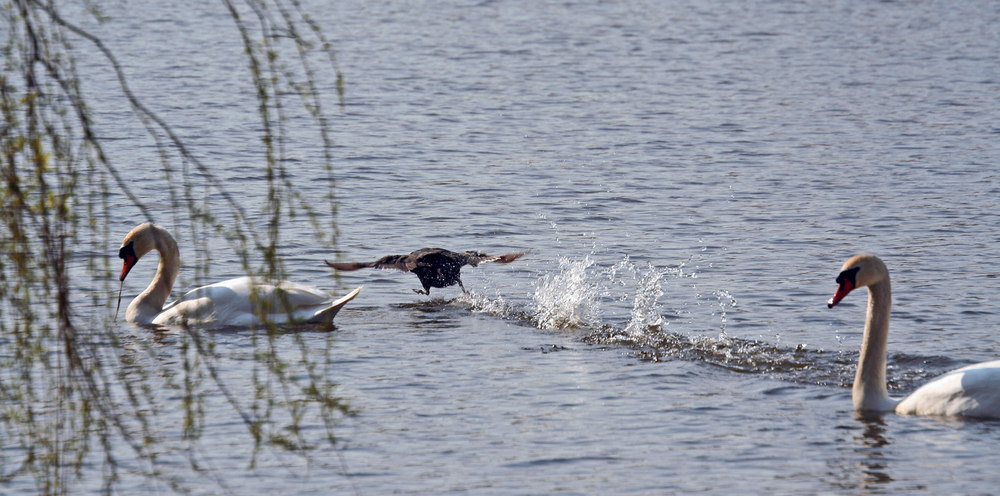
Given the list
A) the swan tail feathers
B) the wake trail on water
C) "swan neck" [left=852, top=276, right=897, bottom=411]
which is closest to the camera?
"swan neck" [left=852, top=276, right=897, bottom=411]

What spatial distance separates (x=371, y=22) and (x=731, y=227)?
71.5ft

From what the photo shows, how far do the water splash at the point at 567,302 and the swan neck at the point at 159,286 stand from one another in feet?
11.2

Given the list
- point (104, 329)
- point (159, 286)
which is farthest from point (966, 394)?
point (159, 286)

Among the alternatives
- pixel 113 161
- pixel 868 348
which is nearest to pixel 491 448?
pixel 868 348

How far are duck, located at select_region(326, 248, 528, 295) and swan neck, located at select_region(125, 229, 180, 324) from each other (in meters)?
1.62

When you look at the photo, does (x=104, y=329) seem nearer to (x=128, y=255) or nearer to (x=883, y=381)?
(x=128, y=255)

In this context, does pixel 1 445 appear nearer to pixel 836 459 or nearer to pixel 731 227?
pixel 836 459

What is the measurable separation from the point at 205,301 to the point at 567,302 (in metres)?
3.19

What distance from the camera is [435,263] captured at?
12750 millimetres

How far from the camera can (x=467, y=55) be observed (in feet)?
99.6

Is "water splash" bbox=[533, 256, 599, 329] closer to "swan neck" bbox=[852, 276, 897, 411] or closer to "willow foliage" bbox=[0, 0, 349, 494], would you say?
"willow foliage" bbox=[0, 0, 349, 494]

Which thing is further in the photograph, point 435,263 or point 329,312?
point 435,263

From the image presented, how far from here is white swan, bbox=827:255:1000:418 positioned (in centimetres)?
902

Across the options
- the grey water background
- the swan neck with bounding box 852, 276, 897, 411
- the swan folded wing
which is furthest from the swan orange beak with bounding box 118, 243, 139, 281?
the swan folded wing
